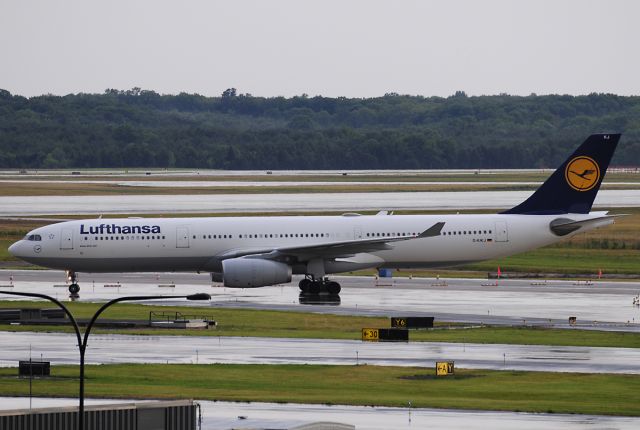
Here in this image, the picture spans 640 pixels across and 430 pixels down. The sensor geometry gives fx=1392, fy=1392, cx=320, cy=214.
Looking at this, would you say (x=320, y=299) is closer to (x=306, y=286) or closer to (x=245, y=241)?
(x=306, y=286)

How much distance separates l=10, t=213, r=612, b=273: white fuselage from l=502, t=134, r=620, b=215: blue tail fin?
1.37m

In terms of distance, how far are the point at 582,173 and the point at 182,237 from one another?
62.5 feet

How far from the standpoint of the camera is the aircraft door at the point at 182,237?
63312mm

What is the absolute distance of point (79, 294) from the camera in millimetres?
63719

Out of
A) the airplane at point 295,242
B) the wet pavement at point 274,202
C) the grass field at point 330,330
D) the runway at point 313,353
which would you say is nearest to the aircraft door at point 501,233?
the airplane at point 295,242

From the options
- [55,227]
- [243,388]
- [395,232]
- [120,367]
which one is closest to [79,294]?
[55,227]

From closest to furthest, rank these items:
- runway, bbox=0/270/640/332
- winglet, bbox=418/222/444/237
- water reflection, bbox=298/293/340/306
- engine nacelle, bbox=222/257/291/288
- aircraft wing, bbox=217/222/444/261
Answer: runway, bbox=0/270/640/332 < water reflection, bbox=298/293/340/306 < engine nacelle, bbox=222/257/291/288 < aircraft wing, bbox=217/222/444/261 < winglet, bbox=418/222/444/237

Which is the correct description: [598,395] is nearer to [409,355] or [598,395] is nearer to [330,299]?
[409,355]

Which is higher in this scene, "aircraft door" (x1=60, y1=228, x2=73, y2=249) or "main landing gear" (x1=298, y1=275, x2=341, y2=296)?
"aircraft door" (x1=60, y1=228, x2=73, y2=249)

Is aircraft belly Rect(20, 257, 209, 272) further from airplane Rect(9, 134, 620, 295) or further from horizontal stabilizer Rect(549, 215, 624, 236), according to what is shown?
horizontal stabilizer Rect(549, 215, 624, 236)

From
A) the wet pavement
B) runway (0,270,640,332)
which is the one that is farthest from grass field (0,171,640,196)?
runway (0,270,640,332)

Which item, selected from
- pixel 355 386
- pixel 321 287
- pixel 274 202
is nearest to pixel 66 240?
pixel 321 287

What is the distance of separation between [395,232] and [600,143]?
11049 mm

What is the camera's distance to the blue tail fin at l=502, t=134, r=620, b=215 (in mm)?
65438
